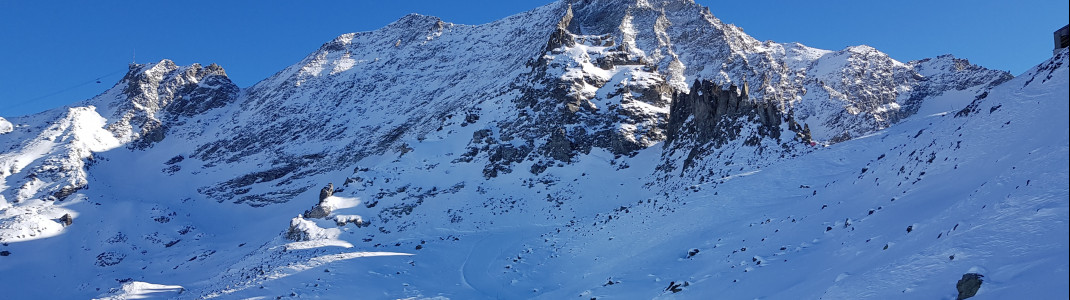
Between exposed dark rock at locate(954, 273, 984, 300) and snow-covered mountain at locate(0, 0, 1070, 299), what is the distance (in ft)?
0.35

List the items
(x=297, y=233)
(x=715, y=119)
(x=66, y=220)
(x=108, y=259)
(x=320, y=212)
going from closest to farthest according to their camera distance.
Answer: (x=297, y=233) < (x=715, y=119) < (x=320, y=212) < (x=108, y=259) < (x=66, y=220)

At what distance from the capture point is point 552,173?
167 feet

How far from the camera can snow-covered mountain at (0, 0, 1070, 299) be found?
1427 cm

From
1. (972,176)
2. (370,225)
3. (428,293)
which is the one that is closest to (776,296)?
(972,176)

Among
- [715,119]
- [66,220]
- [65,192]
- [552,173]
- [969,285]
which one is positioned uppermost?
[65,192]

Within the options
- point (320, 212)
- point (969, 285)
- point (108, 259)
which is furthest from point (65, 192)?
point (969, 285)

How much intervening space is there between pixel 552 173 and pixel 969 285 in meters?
42.7

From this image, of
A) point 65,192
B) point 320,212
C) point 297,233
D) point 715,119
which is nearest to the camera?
point 297,233

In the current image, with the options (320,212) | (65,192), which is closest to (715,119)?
(320,212)

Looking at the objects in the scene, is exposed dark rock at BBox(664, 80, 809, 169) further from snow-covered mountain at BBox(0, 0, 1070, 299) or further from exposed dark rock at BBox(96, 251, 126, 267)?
exposed dark rock at BBox(96, 251, 126, 267)

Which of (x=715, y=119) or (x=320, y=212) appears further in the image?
(x=320, y=212)

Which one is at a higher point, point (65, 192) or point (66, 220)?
point (65, 192)

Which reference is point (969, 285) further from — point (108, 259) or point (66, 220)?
point (66, 220)

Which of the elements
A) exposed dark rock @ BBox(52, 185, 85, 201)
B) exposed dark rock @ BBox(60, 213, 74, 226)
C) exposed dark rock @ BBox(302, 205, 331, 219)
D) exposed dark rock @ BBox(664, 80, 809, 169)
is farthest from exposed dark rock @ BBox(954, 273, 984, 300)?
exposed dark rock @ BBox(52, 185, 85, 201)
